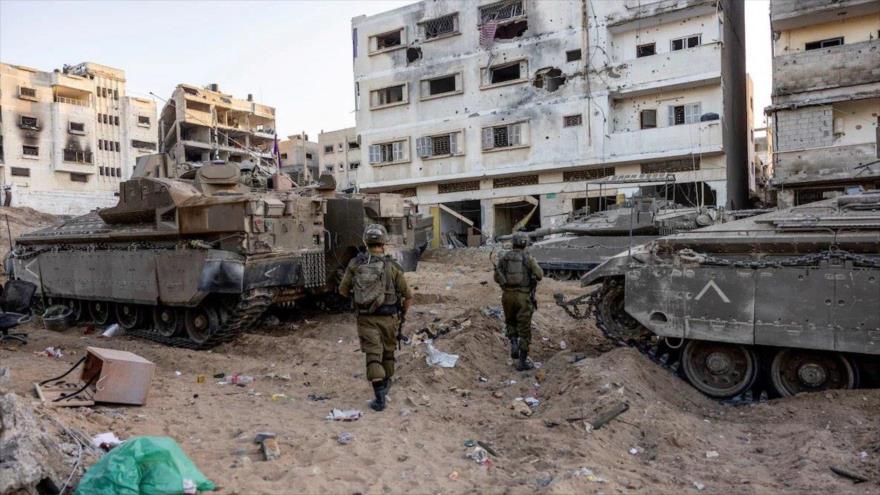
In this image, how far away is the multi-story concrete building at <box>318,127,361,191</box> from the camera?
165 feet

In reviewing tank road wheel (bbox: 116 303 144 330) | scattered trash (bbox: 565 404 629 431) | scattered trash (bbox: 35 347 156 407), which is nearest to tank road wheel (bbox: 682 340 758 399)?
scattered trash (bbox: 565 404 629 431)

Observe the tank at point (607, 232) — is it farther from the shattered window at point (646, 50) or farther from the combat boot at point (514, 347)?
the shattered window at point (646, 50)

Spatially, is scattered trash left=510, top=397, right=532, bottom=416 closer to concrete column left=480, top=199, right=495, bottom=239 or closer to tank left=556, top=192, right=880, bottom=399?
tank left=556, top=192, right=880, bottom=399

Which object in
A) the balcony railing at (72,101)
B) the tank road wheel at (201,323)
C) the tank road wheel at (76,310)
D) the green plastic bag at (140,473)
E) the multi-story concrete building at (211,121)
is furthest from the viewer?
the multi-story concrete building at (211,121)

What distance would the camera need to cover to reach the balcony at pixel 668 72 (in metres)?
20.8

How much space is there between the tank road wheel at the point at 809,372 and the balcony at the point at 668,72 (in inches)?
661

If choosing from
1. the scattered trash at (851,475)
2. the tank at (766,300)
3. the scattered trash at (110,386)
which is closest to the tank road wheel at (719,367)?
the tank at (766,300)

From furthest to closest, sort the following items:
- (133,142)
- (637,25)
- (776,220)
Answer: (133,142)
(637,25)
(776,220)

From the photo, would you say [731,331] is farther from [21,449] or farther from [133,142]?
[133,142]

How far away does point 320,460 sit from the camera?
439cm

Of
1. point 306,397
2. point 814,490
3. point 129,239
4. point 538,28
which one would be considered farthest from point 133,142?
point 814,490

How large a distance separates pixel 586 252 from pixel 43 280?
11138 mm

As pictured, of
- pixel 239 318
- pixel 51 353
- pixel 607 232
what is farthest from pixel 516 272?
pixel 607 232

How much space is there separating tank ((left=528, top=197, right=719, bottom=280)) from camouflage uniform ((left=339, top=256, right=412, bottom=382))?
863 centimetres
